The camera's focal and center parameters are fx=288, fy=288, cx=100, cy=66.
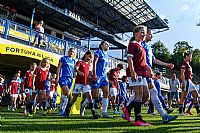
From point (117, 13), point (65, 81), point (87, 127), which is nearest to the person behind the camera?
point (87, 127)

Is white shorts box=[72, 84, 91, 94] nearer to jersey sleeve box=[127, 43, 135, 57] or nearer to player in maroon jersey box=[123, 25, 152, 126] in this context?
player in maroon jersey box=[123, 25, 152, 126]

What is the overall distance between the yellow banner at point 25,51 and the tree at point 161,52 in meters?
68.8

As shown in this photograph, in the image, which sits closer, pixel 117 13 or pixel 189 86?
pixel 189 86

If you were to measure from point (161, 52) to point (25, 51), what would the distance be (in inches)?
2874

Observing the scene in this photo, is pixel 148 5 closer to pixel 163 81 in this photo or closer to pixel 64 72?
pixel 163 81

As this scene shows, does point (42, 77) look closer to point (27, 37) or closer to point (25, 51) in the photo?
point (25, 51)

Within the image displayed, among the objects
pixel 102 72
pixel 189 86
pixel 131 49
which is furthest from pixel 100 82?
→ pixel 189 86

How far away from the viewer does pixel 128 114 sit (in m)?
6.03

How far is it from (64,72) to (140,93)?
11.3 feet

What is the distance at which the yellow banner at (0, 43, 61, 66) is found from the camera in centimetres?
1377

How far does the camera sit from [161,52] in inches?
3322

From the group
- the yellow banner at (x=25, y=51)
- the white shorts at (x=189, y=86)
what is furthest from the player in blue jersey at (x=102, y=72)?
the yellow banner at (x=25, y=51)

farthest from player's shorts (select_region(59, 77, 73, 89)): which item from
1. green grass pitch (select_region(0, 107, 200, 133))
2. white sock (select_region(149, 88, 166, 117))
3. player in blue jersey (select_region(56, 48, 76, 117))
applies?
white sock (select_region(149, 88, 166, 117))

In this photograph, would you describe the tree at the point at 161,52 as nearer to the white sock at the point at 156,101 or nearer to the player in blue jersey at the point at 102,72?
the player in blue jersey at the point at 102,72
